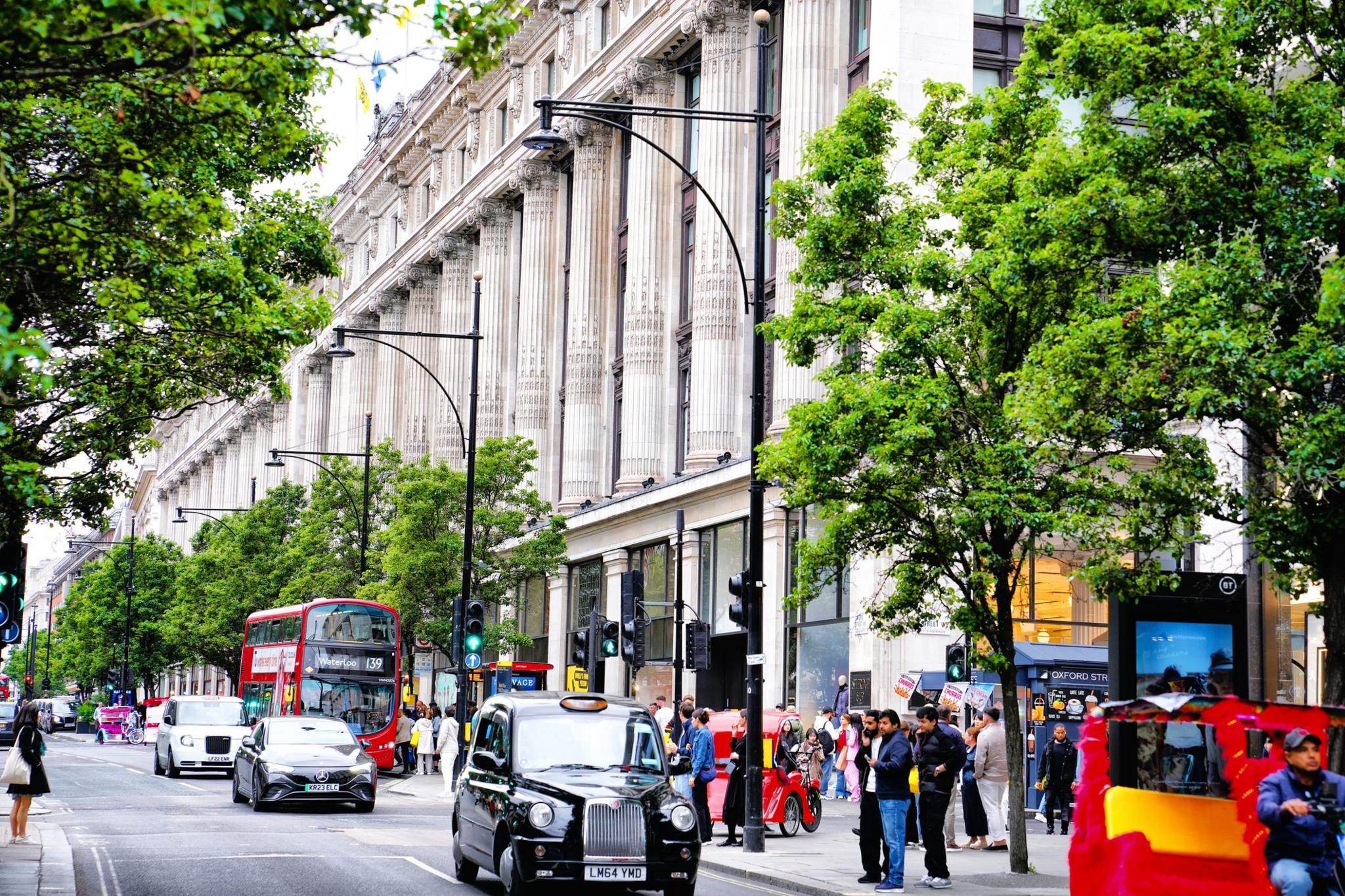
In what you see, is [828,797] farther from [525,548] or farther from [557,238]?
[557,238]

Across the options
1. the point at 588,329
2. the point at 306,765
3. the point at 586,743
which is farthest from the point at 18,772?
the point at 588,329

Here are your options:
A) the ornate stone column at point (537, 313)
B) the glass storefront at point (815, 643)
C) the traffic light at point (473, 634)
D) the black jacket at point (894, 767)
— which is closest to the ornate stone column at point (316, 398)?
the ornate stone column at point (537, 313)

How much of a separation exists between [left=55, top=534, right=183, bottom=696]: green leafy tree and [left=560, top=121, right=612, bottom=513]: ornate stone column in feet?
190

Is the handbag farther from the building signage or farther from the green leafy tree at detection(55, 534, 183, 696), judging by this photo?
the green leafy tree at detection(55, 534, 183, 696)

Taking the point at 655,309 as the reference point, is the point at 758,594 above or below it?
below

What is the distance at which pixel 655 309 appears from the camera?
47219mm

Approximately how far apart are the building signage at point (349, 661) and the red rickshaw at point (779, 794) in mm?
16503

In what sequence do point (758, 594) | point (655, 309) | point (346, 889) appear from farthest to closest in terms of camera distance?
point (655, 309)
point (758, 594)
point (346, 889)

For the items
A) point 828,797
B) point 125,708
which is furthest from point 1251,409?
point 125,708

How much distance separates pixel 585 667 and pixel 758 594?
1031 centimetres

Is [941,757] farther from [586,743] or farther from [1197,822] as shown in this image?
[1197,822]

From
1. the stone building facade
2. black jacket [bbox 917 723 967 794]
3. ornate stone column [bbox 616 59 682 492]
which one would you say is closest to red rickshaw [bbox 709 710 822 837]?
black jacket [bbox 917 723 967 794]

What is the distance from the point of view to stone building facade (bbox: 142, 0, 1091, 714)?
37906 mm

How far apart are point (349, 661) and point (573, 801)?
26975mm
